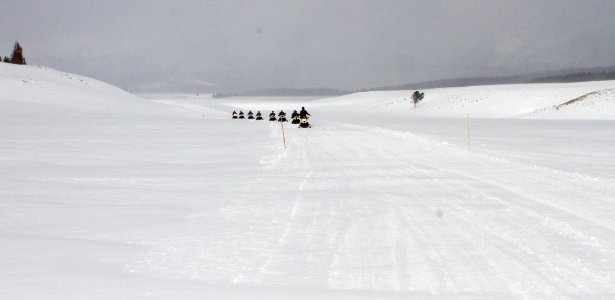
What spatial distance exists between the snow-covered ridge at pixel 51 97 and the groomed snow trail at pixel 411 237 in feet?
138

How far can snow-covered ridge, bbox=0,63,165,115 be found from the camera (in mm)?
54156

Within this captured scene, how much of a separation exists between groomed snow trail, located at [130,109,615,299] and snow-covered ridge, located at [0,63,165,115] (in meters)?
42.1

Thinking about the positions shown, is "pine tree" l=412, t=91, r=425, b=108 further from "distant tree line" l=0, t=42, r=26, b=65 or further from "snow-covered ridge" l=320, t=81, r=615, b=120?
"distant tree line" l=0, t=42, r=26, b=65

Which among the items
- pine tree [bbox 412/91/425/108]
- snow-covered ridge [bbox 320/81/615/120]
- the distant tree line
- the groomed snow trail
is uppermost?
the distant tree line

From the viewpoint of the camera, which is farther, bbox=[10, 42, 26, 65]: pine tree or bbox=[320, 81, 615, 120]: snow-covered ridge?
bbox=[10, 42, 26, 65]: pine tree

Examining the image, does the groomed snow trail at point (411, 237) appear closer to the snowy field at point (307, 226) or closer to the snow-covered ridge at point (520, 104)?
the snowy field at point (307, 226)

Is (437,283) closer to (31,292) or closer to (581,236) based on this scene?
(581,236)

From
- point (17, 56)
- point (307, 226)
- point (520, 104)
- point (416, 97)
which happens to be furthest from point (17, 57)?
point (307, 226)

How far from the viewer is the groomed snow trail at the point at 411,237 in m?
5.73

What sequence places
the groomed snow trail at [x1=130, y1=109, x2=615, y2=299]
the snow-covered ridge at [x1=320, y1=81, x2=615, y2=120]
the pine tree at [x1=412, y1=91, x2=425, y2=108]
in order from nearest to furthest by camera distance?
the groomed snow trail at [x1=130, y1=109, x2=615, y2=299] → the snow-covered ridge at [x1=320, y1=81, x2=615, y2=120] → the pine tree at [x1=412, y1=91, x2=425, y2=108]

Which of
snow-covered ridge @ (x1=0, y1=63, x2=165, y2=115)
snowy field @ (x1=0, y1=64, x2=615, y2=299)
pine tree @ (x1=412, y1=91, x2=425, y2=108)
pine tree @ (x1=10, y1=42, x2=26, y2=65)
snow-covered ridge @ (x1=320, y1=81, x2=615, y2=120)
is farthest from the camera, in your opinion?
pine tree @ (x1=10, y1=42, x2=26, y2=65)

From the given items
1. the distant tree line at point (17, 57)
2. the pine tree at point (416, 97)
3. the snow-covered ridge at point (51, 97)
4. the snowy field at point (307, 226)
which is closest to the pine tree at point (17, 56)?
the distant tree line at point (17, 57)

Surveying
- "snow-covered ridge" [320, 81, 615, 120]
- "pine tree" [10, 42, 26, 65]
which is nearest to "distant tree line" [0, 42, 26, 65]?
"pine tree" [10, 42, 26, 65]

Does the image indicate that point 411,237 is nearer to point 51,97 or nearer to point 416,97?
point 51,97
